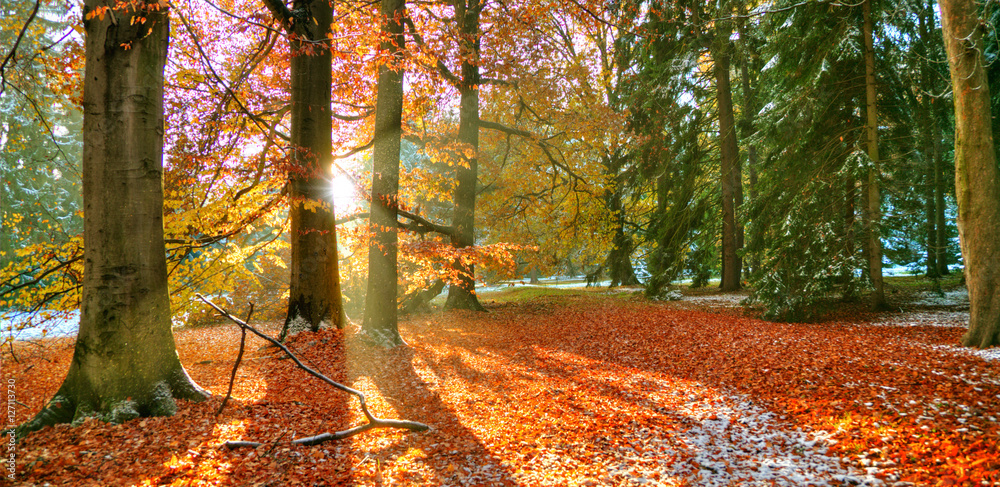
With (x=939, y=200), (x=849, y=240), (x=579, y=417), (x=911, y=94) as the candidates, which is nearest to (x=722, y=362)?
(x=579, y=417)

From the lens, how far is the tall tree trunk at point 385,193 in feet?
24.3

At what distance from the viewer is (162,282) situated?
163 inches

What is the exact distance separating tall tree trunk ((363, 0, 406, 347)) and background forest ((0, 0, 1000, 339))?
0.35 ft

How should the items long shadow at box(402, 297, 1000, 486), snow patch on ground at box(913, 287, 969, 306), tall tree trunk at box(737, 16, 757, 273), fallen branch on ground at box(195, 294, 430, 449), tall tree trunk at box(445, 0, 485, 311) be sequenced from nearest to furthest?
fallen branch on ground at box(195, 294, 430, 449)
long shadow at box(402, 297, 1000, 486)
snow patch on ground at box(913, 287, 969, 306)
tall tree trunk at box(445, 0, 485, 311)
tall tree trunk at box(737, 16, 757, 273)

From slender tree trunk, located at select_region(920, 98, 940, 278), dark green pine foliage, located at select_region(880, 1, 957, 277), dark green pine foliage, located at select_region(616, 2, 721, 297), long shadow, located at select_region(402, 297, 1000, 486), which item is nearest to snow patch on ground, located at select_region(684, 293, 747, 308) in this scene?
dark green pine foliage, located at select_region(616, 2, 721, 297)

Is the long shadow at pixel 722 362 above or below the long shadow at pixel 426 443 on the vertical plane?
above

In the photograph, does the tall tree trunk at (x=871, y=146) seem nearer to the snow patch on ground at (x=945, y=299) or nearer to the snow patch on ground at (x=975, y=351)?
the snow patch on ground at (x=945, y=299)

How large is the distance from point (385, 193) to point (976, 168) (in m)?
8.49

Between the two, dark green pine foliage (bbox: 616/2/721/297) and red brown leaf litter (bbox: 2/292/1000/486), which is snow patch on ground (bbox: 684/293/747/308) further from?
red brown leaf litter (bbox: 2/292/1000/486)

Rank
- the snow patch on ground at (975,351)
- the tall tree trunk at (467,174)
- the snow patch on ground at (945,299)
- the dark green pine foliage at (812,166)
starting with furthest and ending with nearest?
the tall tree trunk at (467,174)
the snow patch on ground at (945,299)
the dark green pine foliage at (812,166)
the snow patch on ground at (975,351)

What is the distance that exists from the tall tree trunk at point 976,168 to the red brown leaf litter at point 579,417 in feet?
2.35

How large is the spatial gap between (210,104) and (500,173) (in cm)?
831

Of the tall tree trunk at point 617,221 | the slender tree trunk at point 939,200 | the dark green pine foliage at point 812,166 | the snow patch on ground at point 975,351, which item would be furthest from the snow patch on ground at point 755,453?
the slender tree trunk at point 939,200

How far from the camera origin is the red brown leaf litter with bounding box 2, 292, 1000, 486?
3295mm
